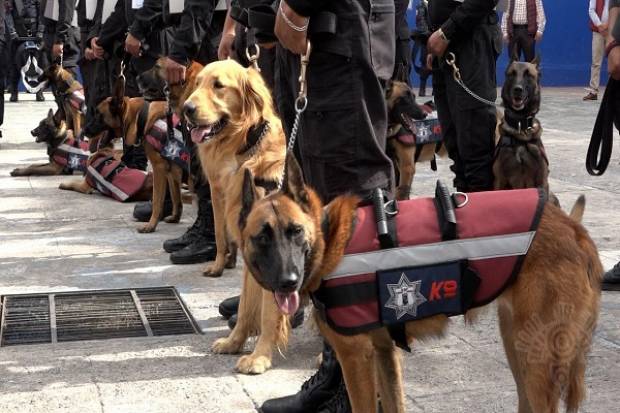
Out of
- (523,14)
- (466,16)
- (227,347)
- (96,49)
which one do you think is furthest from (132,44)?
(523,14)

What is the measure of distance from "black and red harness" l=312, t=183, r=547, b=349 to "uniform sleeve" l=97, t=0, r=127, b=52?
5.97m

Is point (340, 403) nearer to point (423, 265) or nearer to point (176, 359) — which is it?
point (423, 265)

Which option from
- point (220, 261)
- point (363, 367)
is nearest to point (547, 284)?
point (363, 367)

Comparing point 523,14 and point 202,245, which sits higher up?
point 523,14

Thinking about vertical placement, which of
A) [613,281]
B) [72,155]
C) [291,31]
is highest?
[291,31]

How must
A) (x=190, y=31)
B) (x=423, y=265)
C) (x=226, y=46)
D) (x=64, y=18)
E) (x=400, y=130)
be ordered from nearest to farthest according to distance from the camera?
(x=423, y=265) → (x=226, y=46) → (x=190, y=31) → (x=400, y=130) → (x=64, y=18)

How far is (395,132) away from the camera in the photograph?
24.6 ft

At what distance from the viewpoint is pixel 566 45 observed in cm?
2133

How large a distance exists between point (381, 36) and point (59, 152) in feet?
22.8

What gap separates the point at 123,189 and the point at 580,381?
592cm

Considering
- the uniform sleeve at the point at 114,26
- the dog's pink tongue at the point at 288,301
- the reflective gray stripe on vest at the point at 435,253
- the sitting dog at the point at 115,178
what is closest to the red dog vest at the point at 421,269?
the reflective gray stripe on vest at the point at 435,253

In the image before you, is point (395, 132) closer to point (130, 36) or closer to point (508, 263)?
point (130, 36)

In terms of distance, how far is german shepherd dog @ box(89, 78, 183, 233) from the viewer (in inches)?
273

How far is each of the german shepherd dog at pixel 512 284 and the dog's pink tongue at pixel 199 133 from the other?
190cm
